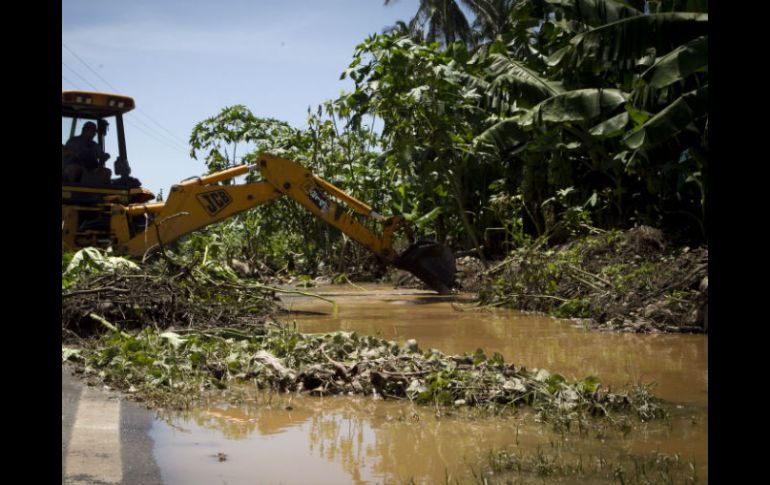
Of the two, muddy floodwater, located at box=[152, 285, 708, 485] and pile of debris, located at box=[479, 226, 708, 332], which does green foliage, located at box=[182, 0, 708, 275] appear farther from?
muddy floodwater, located at box=[152, 285, 708, 485]

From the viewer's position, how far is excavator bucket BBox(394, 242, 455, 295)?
13828 millimetres

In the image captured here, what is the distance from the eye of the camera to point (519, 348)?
827 cm

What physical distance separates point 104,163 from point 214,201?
6.95 ft

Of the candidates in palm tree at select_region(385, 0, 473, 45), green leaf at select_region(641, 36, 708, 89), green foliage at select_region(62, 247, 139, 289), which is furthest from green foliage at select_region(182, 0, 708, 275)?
palm tree at select_region(385, 0, 473, 45)

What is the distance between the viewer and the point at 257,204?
13602 millimetres

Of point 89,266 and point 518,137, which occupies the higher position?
point 518,137

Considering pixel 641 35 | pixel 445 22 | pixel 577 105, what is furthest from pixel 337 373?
pixel 445 22

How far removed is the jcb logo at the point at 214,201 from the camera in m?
13.1

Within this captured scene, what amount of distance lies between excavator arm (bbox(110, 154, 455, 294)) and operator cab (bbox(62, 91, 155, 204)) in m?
0.70

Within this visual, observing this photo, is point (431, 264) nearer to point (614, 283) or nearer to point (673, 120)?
point (614, 283)

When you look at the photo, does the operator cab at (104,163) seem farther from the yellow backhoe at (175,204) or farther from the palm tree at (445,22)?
the palm tree at (445,22)
